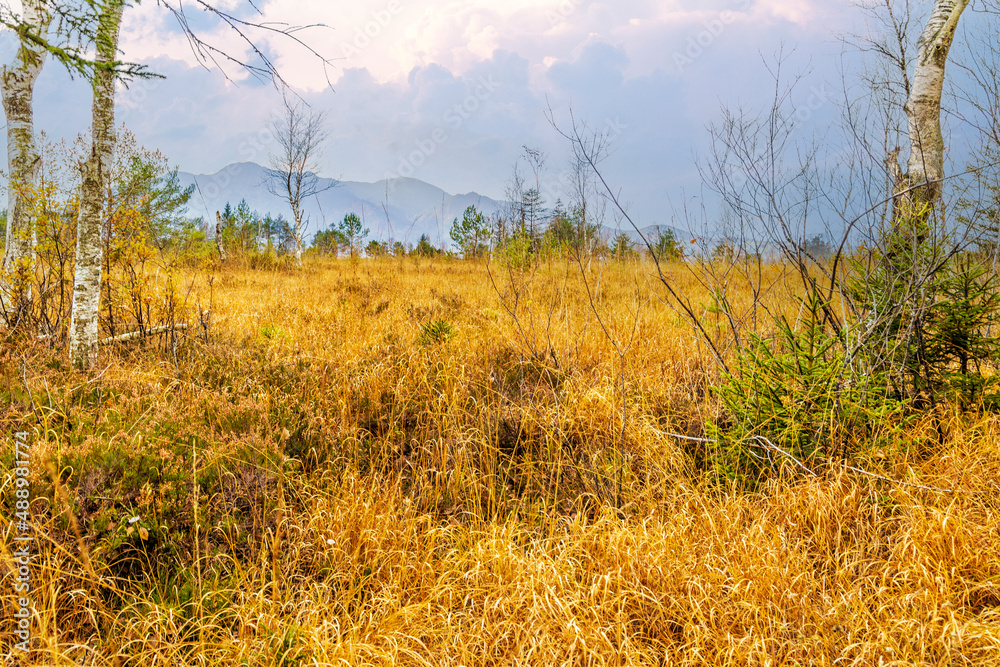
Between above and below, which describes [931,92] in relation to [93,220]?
above

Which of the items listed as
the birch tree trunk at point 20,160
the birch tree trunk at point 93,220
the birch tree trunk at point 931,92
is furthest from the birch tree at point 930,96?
the birch tree trunk at point 20,160

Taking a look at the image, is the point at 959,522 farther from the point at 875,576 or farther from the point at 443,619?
the point at 443,619

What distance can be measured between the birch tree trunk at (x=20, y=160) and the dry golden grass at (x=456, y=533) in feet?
4.02

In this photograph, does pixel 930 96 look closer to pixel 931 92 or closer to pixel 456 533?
pixel 931 92

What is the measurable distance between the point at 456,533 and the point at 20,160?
18.8ft

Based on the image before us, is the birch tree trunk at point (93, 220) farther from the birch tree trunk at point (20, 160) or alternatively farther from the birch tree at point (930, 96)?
the birch tree at point (930, 96)

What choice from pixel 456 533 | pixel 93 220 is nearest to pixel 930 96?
pixel 456 533

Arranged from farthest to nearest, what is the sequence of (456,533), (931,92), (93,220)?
(931,92) → (93,220) → (456,533)

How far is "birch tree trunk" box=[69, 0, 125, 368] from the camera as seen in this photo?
3787mm

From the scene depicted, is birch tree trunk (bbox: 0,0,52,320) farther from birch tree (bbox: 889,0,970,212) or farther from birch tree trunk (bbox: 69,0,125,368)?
birch tree (bbox: 889,0,970,212)

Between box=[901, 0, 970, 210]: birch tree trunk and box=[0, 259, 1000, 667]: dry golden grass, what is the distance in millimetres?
2284

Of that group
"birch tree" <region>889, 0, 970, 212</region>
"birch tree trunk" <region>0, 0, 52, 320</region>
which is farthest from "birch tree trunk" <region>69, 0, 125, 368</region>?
"birch tree" <region>889, 0, 970, 212</region>

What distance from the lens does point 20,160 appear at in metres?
4.64

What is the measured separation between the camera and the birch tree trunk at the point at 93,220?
12.4 ft
